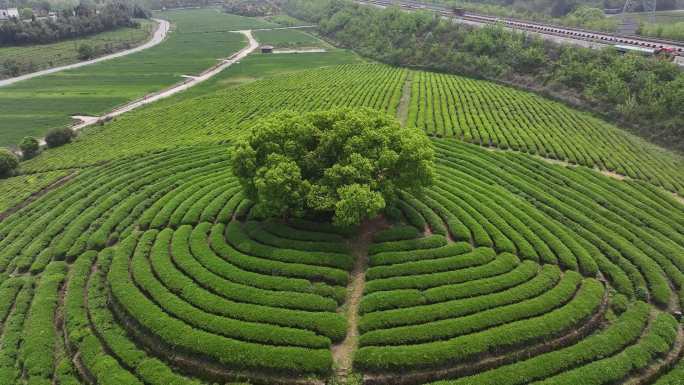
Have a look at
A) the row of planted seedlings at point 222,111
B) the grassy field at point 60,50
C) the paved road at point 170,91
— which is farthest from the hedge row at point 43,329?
the grassy field at point 60,50

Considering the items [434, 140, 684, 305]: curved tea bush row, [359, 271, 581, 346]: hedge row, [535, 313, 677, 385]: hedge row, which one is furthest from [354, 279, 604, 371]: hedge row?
[434, 140, 684, 305]: curved tea bush row

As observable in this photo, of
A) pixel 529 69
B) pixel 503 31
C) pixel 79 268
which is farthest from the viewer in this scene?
pixel 503 31

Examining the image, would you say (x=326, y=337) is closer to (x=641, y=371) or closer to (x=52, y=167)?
(x=641, y=371)

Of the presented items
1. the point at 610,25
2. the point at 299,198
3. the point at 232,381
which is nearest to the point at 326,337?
the point at 232,381

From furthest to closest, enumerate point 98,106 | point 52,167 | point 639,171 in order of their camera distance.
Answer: point 98,106 → point 52,167 → point 639,171

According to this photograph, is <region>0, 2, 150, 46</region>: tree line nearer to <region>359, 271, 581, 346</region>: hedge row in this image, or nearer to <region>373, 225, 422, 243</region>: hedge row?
<region>373, 225, 422, 243</region>: hedge row

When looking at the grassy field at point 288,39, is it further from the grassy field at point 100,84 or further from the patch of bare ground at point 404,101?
the patch of bare ground at point 404,101

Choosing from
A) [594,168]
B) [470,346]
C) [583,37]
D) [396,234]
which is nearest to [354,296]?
[396,234]
